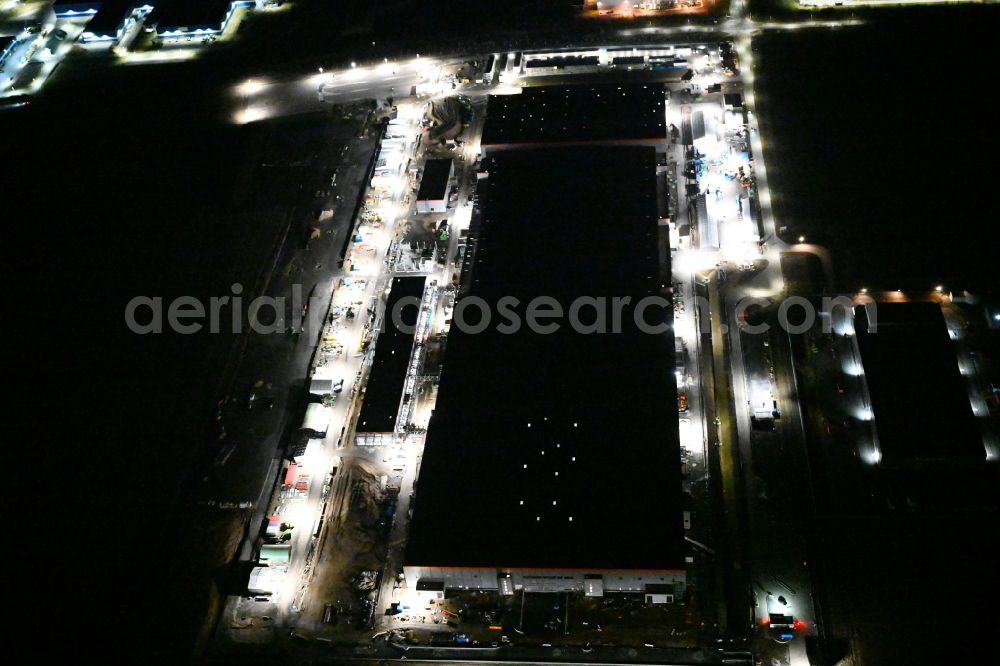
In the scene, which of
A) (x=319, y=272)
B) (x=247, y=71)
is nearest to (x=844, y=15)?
(x=319, y=272)

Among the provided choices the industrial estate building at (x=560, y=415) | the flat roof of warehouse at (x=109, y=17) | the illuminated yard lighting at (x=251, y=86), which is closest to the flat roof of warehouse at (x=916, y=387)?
the industrial estate building at (x=560, y=415)

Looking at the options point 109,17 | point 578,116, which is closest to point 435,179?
point 578,116

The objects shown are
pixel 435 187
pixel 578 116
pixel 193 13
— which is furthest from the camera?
pixel 193 13

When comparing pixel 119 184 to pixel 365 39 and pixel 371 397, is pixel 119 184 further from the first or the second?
pixel 371 397

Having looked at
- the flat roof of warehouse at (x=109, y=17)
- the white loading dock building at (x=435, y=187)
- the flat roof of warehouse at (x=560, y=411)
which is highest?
the flat roof of warehouse at (x=109, y=17)

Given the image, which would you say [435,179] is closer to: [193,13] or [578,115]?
[578,115]

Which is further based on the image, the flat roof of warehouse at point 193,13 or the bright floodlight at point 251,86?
the flat roof of warehouse at point 193,13

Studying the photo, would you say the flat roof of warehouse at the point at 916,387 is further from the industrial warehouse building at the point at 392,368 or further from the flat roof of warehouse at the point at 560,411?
the industrial warehouse building at the point at 392,368
